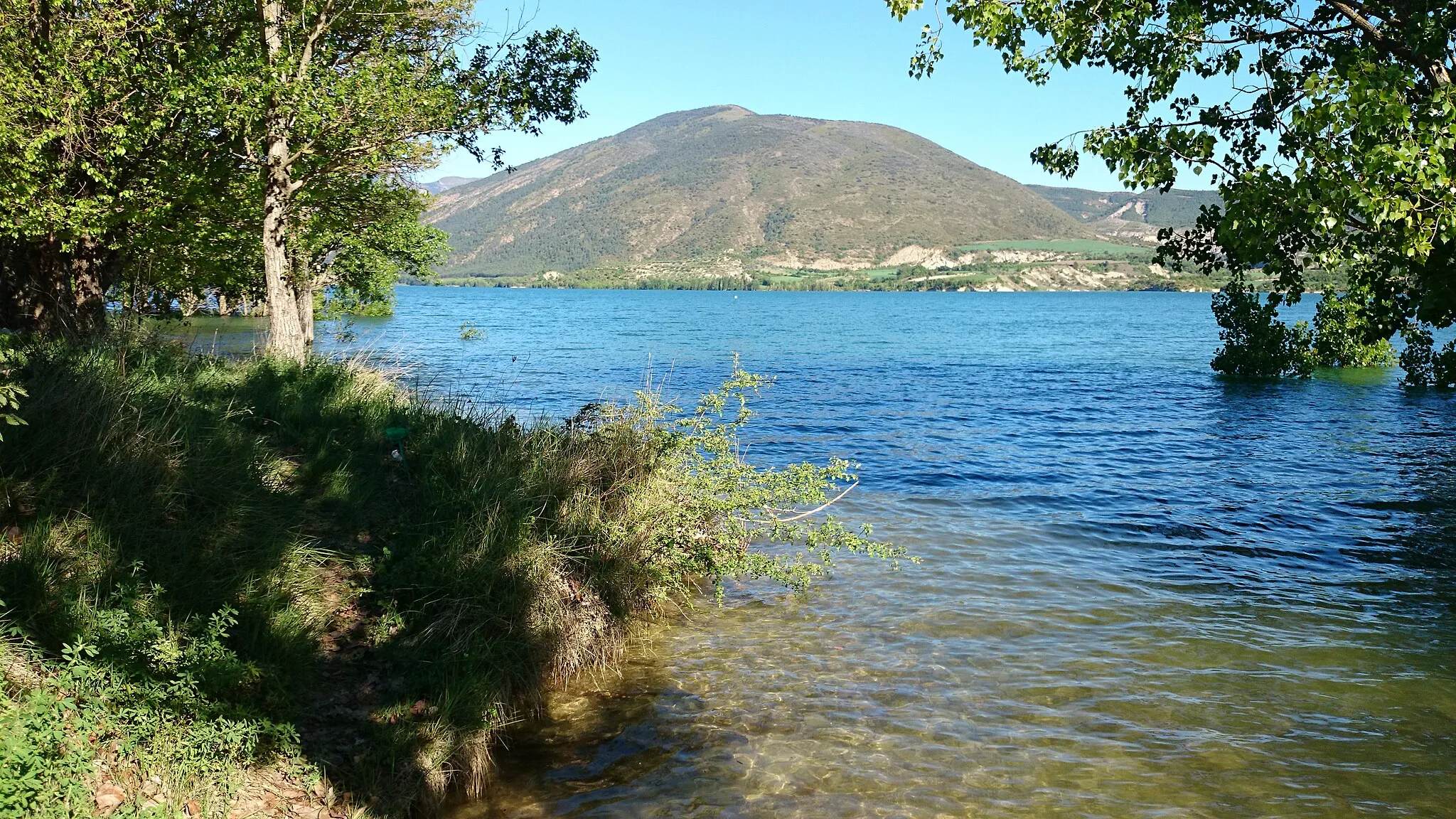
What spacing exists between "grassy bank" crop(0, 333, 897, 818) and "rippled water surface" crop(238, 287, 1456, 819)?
2.41ft

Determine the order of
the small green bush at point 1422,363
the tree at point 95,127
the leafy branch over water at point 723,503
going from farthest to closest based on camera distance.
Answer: the small green bush at point 1422,363 < the tree at point 95,127 < the leafy branch over water at point 723,503

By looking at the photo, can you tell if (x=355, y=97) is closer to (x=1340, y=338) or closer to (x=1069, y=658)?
(x=1069, y=658)

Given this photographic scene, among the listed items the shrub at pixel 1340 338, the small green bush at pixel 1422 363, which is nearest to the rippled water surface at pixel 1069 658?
the small green bush at pixel 1422 363

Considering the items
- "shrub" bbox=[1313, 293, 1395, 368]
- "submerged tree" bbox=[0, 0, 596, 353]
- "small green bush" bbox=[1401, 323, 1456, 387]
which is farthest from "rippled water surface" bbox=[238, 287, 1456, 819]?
"shrub" bbox=[1313, 293, 1395, 368]

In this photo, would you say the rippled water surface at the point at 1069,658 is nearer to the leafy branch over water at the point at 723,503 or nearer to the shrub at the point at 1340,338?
the leafy branch over water at the point at 723,503

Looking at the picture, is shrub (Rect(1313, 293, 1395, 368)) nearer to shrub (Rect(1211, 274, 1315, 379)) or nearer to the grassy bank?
shrub (Rect(1211, 274, 1315, 379))

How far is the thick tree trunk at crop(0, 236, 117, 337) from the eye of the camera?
50.8 ft

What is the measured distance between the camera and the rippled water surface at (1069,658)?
6.30 meters

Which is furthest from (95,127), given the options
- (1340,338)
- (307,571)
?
(1340,338)

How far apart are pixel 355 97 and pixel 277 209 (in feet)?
7.86

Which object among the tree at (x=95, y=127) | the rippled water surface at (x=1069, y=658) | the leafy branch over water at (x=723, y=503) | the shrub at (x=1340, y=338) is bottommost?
the rippled water surface at (x=1069, y=658)

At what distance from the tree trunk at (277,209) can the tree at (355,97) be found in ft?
0.07

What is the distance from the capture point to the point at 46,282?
16.1 meters

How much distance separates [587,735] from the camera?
6.83 meters
